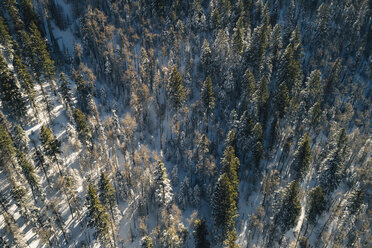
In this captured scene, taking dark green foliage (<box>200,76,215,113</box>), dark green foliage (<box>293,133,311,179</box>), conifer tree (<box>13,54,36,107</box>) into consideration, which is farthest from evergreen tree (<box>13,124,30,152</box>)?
dark green foliage (<box>293,133,311,179</box>)

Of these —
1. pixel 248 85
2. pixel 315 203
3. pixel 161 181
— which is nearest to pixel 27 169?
pixel 161 181

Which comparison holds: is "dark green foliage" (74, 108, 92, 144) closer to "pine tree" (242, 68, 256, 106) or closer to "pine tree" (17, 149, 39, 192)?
"pine tree" (17, 149, 39, 192)

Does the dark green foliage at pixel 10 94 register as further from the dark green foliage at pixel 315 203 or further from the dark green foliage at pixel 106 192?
the dark green foliage at pixel 315 203

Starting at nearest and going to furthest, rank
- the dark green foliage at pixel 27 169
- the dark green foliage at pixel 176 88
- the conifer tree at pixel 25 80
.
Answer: the dark green foliage at pixel 27 169
the conifer tree at pixel 25 80
the dark green foliage at pixel 176 88

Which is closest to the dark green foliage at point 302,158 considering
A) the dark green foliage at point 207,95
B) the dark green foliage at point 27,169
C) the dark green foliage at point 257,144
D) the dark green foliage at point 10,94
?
the dark green foliage at point 257,144

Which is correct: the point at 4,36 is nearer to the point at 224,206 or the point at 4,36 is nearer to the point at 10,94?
the point at 10,94

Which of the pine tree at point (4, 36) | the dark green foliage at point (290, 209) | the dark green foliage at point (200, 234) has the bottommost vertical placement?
the dark green foliage at point (200, 234)
